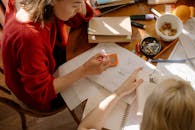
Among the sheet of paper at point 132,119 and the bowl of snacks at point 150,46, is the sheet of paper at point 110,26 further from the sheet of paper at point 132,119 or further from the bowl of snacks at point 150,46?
the sheet of paper at point 132,119

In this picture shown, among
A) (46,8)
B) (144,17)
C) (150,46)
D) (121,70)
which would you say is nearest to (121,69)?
(121,70)

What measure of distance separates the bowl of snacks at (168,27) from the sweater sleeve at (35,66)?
1.48 feet

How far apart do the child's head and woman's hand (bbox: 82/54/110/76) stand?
21 centimetres

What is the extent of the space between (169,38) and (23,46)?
564 mm

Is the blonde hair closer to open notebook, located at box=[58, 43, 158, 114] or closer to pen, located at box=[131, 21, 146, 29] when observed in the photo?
open notebook, located at box=[58, 43, 158, 114]

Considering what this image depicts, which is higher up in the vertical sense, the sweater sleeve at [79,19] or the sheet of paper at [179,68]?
the sweater sleeve at [79,19]

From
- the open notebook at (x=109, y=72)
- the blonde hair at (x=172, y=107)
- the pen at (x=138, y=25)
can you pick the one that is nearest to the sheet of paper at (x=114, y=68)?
the open notebook at (x=109, y=72)

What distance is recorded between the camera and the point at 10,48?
1.27 m

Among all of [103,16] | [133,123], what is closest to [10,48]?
[103,16]

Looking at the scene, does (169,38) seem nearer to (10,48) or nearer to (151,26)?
(151,26)

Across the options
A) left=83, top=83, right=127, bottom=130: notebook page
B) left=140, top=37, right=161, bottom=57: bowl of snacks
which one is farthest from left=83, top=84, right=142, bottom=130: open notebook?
left=140, top=37, right=161, bottom=57: bowl of snacks

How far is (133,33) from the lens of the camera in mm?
1385

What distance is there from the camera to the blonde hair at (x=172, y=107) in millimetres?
942

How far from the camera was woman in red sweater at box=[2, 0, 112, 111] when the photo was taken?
1235mm
